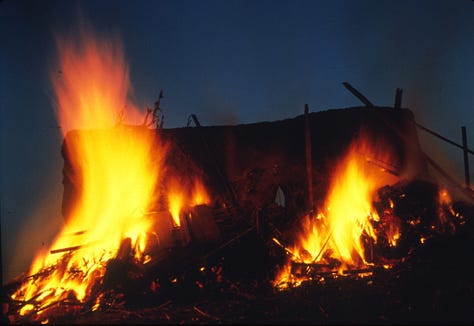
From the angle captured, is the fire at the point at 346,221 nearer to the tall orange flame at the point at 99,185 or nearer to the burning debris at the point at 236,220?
the burning debris at the point at 236,220

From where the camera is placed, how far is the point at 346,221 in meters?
8.05

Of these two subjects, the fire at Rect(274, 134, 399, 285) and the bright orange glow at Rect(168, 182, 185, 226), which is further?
the bright orange glow at Rect(168, 182, 185, 226)

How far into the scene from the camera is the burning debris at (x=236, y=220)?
5.82 m

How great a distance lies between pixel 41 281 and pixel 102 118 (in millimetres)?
5599

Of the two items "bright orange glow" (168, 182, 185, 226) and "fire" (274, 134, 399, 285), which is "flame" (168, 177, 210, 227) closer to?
"bright orange glow" (168, 182, 185, 226)

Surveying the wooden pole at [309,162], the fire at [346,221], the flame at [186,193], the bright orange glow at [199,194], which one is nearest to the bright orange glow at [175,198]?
the flame at [186,193]

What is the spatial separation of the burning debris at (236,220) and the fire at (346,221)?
0.11 feet

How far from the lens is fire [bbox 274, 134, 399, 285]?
284 inches

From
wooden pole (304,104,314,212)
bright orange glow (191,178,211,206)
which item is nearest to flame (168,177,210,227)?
bright orange glow (191,178,211,206)

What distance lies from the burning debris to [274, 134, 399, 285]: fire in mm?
33

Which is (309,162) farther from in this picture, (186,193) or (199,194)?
(186,193)

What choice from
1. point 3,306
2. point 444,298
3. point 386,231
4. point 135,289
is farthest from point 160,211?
point 444,298

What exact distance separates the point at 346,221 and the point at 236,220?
3.04m

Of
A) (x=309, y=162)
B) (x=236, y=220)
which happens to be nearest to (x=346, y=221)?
(x=309, y=162)
